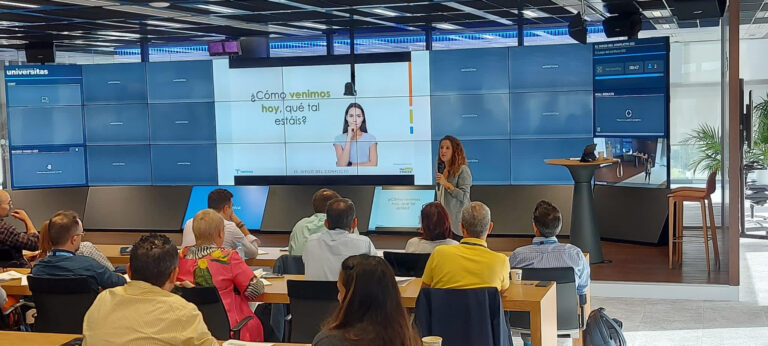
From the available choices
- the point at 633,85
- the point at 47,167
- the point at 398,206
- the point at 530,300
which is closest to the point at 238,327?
the point at 530,300

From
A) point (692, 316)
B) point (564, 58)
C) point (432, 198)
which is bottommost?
point (692, 316)

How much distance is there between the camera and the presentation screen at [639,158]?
10.2m

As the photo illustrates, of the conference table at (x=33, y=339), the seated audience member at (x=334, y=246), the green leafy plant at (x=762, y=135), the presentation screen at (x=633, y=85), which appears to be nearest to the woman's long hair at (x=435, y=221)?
the seated audience member at (x=334, y=246)

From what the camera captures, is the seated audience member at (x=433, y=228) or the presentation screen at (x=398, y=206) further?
the presentation screen at (x=398, y=206)

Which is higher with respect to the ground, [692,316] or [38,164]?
[38,164]

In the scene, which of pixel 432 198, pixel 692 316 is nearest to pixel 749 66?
pixel 432 198

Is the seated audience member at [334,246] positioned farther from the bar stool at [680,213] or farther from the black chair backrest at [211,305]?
the bar stool at [680,213]

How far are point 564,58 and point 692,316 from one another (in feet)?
13.7

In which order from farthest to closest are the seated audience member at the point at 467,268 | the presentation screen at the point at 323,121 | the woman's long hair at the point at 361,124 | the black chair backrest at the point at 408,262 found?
the woman's long hair at the point at 361,124 → the presentation screen at the point at 323,121 → the black chair backrest at the point at 408,262 → the seated audience member at the point at 467,268

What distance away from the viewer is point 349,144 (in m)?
11.8

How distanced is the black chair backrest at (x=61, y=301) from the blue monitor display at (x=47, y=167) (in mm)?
7644

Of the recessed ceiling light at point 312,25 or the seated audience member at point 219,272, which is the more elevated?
the recessed ceiling light at point 312,25

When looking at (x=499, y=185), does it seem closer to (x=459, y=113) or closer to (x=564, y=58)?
(x=459, y=113)

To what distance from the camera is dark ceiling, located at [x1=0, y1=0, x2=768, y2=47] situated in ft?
32.1
